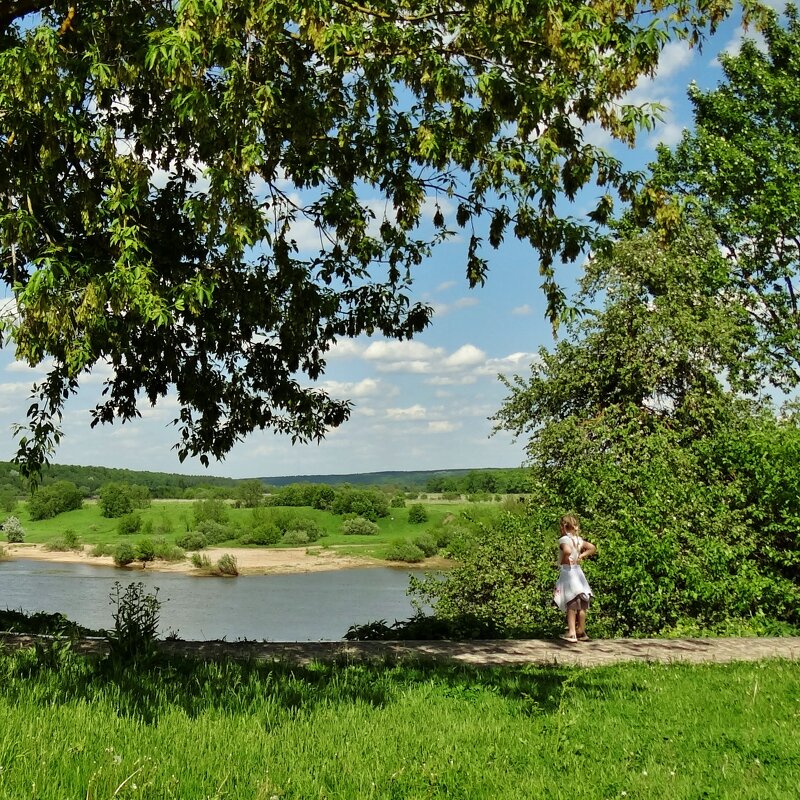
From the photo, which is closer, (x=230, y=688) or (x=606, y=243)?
(x=230, y=688)

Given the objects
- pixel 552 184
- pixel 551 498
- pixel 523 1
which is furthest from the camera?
pixel 551 498

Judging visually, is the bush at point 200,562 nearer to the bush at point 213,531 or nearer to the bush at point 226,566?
the bush at point 226,566

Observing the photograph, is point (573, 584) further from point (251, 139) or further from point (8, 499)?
point (8, 499)

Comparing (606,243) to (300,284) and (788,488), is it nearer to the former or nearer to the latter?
(300,284)

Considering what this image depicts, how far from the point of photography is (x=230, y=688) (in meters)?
6.20

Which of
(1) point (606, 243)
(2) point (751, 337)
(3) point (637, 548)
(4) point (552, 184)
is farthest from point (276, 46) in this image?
(2) point (751, 337)

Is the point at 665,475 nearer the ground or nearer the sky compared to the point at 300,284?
nearer the ground

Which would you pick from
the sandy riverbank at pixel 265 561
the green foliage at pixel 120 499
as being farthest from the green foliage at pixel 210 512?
the green foliage at pixel 120 499

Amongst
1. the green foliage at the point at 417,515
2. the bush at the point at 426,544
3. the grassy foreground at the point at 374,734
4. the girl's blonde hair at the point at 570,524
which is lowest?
the bush at the point at 426,544

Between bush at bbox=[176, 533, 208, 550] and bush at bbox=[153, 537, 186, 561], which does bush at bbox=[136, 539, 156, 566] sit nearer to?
bush at bbox=[153, 537, 186, 561]

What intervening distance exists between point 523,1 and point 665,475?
10.3 metres

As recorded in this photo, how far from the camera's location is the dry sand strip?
8.93 m

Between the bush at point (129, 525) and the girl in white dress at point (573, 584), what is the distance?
55.1 metres

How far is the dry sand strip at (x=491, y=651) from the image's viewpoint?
8930 millimetres
